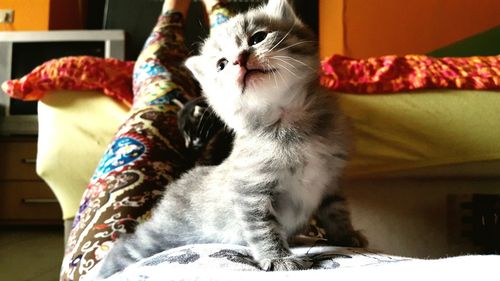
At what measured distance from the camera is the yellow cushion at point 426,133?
0.92m

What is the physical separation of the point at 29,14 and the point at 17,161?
0.94 m

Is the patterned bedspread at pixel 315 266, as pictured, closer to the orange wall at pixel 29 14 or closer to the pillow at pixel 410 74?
the pillow at pixel 410 74

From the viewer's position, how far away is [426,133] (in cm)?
95

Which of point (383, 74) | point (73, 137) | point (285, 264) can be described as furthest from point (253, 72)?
point (73, 137)

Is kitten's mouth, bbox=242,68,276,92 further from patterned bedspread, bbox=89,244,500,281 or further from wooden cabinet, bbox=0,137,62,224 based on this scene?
wooden cabinet, bbox=0,137,62,224

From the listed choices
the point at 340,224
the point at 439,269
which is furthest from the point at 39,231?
the point at 439,269

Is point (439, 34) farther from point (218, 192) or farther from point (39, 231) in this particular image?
point (39, 231)

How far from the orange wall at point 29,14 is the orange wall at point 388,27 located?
170 centimetres

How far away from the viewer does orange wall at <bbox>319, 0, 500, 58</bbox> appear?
204cm

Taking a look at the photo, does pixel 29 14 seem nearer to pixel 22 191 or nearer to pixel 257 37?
pixel 22 191

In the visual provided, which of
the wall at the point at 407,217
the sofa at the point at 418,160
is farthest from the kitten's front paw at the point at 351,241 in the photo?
the wall at the point at 407,217

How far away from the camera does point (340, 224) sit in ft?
2.51

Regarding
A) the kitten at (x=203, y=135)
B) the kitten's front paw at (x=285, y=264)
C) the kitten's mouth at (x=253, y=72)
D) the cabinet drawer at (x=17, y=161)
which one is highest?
the kitten's mouth at (x=253, y=72)

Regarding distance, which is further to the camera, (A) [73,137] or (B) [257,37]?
(A) [73,137]
